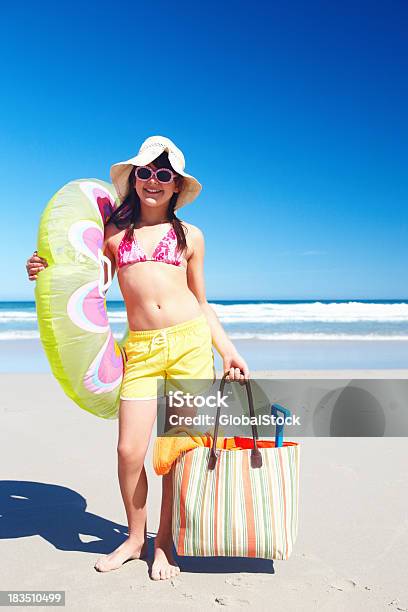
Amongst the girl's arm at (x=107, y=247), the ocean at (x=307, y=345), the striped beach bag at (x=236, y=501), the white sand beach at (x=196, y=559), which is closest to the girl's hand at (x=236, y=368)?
the striped beach bag at (x=236, y=501)

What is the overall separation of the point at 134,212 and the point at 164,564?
5.47 feet

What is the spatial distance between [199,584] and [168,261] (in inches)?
56.8

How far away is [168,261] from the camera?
2793 millimetres

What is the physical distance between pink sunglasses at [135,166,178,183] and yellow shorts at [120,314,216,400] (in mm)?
697

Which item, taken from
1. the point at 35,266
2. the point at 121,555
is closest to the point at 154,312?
the point at 35,266

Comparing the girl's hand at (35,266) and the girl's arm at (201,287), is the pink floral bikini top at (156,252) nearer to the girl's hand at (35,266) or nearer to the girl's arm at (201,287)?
the girl's arm at (201,287)

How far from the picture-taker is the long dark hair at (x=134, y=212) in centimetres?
283

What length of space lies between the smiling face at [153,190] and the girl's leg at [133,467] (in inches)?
37.6

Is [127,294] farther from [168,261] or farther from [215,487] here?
[215,487]

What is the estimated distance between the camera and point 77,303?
9.24 ft

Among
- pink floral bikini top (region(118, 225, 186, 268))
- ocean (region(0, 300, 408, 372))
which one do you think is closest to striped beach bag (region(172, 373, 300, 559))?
pink floral bikini top (region(118, 225, 186, 268))

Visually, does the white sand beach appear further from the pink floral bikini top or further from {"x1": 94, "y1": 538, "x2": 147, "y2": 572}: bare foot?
the pink floral bikini top

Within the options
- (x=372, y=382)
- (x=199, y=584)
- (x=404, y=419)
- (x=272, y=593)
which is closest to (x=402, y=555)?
(x=272, y=593)

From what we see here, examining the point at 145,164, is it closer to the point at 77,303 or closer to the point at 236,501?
the point at 77,303
